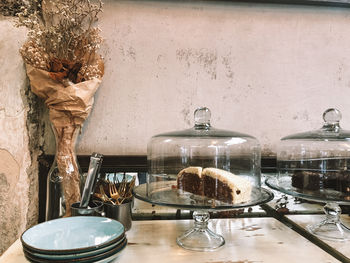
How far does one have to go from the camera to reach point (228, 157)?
1.12m

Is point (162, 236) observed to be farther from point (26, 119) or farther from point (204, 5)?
point (204, 5)

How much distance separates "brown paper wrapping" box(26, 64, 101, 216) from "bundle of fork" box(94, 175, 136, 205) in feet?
0.38

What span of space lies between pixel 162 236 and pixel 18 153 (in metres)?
0.72

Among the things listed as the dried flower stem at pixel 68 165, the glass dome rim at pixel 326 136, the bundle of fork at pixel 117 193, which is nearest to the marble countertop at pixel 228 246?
the bundle of fork at pixel 117 193

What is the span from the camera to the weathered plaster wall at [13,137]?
4.12 ft

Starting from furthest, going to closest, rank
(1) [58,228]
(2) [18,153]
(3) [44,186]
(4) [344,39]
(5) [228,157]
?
(4) [344,39]
(3) [44,186]
(2) [18,153]
(5) [228,157]
(1) [58,228]

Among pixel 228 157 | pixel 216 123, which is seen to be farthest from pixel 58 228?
pixel 216 123

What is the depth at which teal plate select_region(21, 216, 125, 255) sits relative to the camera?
2.90ft

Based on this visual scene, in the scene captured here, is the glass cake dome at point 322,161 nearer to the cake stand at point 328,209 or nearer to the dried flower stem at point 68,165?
the cake stand at point 328,209

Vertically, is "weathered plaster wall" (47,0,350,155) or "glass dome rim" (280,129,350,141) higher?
"weathered plaster wall" (47,0,350,155)

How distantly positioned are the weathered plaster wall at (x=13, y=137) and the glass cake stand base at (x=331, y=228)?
1249mm

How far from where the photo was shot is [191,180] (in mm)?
1100

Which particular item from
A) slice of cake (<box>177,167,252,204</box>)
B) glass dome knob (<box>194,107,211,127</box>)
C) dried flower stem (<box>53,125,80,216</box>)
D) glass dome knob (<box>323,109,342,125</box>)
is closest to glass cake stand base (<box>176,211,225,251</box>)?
slice of cake (<box>177,167,252,204</box>)

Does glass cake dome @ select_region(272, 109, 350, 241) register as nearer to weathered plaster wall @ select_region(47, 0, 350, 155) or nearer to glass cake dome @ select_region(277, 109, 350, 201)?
glass cake dome @ select_region(277, 109, 350, 201)
